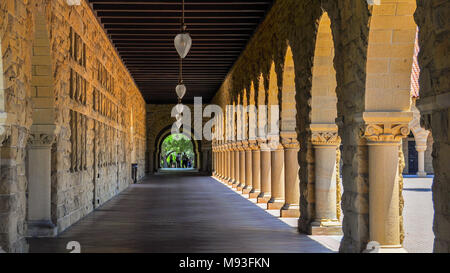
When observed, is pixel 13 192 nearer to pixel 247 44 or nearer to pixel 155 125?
pixel 247 44

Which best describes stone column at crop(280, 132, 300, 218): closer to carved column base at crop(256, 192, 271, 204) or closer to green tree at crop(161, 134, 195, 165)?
carved column base at crop(256, 192, 271, 204)

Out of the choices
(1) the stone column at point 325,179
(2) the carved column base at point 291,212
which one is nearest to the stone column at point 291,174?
Result: (2) the carved column base at point 291,212

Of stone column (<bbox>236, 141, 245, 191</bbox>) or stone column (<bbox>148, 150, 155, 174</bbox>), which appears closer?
stone column (<bbox>236, 141, 245, 191</bbox>)

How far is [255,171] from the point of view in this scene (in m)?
16.1

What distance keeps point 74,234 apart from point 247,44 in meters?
8.73

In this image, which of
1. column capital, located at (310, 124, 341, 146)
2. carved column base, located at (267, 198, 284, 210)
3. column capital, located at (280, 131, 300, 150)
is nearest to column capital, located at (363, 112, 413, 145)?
column capital, located at (310, 124, 341, 146)

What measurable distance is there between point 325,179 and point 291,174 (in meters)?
2.16

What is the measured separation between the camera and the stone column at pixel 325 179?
8.41 m

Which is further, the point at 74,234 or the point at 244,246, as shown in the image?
the point at 74,234

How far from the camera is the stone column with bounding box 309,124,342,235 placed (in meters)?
8.41

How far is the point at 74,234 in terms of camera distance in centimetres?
872

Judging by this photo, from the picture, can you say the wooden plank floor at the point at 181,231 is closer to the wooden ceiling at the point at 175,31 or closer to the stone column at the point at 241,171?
the wooden ceiling at the point at 175,31

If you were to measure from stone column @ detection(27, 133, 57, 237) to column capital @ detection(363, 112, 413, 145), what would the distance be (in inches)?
195
